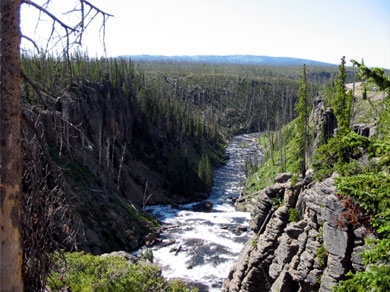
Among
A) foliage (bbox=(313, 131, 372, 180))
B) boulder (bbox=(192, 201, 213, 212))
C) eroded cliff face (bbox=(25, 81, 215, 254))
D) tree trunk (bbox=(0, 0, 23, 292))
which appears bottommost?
boulder (bbox=(192, 201, 213, 212))

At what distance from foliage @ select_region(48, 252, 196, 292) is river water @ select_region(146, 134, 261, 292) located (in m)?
20.1

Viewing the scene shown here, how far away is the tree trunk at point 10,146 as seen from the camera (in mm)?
5367

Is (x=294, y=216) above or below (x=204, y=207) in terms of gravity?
above

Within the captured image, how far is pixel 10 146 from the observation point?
549 cm

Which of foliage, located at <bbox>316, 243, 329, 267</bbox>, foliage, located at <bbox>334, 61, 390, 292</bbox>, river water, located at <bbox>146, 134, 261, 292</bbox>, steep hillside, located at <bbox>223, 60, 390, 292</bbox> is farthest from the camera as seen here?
river water, located at <bbox>146, 134, 261, 292</bbox>

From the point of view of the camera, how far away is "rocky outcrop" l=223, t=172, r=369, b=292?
18.4 m

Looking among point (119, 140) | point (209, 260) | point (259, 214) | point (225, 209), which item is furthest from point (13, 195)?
point (119, 140)

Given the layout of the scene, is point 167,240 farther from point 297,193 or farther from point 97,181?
point 297,193

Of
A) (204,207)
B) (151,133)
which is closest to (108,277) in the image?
(204,207)

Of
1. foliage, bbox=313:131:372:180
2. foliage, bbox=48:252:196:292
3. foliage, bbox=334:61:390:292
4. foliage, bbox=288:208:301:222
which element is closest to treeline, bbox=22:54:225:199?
foliage, bbox=288:208:301:222

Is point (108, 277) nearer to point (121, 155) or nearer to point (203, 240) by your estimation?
point (203, 240)

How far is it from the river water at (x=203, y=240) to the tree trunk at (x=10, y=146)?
105 feet

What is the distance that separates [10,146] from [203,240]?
148ft

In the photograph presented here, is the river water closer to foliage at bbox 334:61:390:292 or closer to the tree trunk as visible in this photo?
foliage at bbox 334:61:390:292
